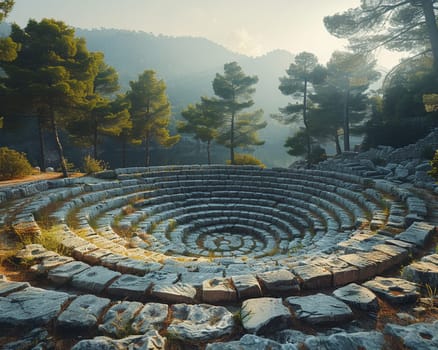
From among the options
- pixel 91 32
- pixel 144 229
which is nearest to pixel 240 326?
pixel 144 229

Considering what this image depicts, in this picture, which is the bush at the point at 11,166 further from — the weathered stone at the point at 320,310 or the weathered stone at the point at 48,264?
the weathered stone at the point at 320,310

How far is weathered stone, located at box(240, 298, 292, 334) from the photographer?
2346 millimetres

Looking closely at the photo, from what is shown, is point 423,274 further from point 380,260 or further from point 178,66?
point 178,66

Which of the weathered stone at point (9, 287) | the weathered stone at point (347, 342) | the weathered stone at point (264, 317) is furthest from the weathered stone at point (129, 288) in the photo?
the weathered stone at point (347, 342)

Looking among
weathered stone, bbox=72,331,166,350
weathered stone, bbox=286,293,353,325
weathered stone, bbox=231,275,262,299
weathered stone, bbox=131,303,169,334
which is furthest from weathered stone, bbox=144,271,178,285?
weathered stone, bbox=286,293,353,325

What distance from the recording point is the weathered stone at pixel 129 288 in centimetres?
300

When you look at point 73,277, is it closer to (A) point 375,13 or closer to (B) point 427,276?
(B) point 427,276

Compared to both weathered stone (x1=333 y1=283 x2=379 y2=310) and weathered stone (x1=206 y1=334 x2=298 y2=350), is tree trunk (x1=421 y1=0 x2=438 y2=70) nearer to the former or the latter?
weathered stone (x1=333 y1=283 x2=379 y2=310)

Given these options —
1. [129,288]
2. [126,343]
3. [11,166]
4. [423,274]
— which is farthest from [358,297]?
[11,166]

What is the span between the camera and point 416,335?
2.11 m

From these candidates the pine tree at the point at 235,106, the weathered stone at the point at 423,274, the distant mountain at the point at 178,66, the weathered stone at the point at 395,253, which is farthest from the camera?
the distant mountain at the point at 178,66

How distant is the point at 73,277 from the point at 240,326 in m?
2.30

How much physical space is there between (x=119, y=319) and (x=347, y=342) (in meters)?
2.05

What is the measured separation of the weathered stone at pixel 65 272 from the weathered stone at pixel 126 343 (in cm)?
153
